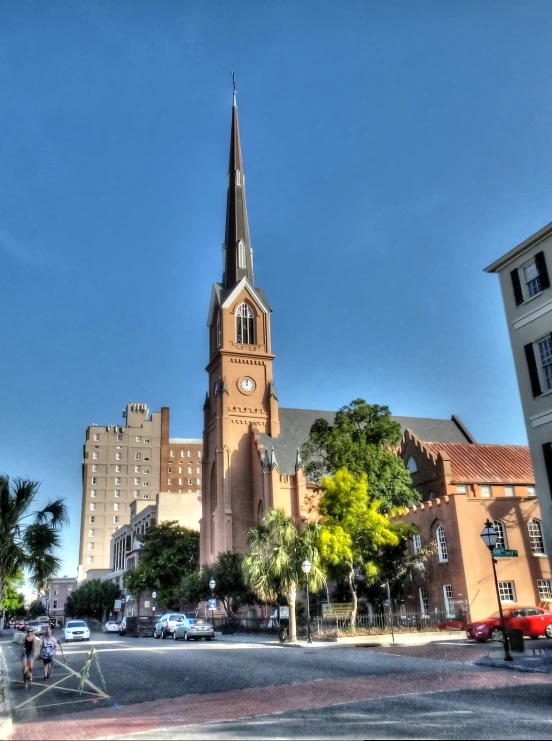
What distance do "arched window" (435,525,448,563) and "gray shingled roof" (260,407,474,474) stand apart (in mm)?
27180

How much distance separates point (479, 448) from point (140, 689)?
39220mm

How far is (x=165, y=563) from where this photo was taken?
66125mm

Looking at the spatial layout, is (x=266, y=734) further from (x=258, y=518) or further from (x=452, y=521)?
(x=258, y=518)

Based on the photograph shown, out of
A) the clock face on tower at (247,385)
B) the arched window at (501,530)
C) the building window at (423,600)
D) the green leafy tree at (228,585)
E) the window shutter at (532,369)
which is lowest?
the building window at (423,600)

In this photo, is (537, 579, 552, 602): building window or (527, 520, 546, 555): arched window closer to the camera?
(537, 579, 552, 602): building window

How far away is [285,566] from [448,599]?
906 cm

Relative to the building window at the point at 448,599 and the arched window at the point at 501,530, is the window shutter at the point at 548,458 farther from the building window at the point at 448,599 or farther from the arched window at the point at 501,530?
the building window at the point at 448,599

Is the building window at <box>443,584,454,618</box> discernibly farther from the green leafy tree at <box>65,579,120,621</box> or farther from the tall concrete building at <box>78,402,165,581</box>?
the tall concrete building at <box>78,402,165,581</box>

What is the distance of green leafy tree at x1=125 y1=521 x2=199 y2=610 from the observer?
6475 cm

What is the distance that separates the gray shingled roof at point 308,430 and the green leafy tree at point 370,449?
60.0 feet

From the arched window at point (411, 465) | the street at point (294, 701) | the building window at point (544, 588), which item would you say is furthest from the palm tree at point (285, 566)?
the arched window at point (411, 465)

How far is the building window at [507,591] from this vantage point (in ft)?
112

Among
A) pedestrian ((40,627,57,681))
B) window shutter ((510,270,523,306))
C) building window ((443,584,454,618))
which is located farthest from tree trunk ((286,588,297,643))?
window shutter ((510,270,523,306))

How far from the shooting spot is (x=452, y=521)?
3572 centimetres
